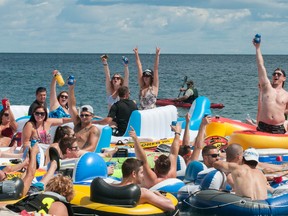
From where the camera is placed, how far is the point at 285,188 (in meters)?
9.30

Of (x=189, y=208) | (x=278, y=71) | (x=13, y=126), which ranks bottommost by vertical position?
(x=189, y=208)

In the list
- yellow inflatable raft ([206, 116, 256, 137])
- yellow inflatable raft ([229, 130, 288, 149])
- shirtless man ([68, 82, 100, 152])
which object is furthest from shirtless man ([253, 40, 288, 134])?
shirtless man ([68, 82, 100, 152])

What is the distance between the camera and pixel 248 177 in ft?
28.3

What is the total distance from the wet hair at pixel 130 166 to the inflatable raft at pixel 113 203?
0.19m

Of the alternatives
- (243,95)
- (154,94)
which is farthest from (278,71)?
(243,95)

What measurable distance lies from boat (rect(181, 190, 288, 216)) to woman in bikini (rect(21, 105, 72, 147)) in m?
2.92

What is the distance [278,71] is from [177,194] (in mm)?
3523

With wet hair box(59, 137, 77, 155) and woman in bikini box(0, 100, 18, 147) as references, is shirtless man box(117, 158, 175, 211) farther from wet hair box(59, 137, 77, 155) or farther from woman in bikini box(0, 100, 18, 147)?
woman in bikini box(0, 100, 18, 147)

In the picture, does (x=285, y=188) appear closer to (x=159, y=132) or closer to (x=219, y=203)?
(x=219, y=203)

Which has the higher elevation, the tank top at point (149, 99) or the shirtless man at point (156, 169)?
the tank top at point (149, 99)

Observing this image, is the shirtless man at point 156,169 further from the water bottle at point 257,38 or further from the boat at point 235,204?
the water bottle at point 257,38

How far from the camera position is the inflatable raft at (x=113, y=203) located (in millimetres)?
7934

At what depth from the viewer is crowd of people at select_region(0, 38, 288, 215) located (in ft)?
26.3

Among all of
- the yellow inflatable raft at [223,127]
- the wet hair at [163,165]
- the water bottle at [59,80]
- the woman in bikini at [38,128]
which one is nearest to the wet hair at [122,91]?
the water bottle at [59,80]
